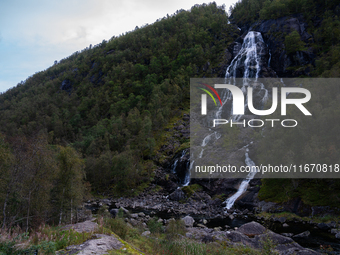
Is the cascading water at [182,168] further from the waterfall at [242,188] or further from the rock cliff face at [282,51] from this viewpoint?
the rock cliff face at [282,51]

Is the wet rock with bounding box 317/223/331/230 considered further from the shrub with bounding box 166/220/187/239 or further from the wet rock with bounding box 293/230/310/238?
the shrub with bounding box 166/220/187/239

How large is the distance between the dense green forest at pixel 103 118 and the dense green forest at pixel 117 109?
0.18 metres

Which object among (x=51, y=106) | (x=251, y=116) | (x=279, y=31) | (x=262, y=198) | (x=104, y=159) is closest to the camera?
(x=262, y=198)

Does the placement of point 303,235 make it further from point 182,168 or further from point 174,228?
point 182,168

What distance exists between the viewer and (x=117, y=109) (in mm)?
117188

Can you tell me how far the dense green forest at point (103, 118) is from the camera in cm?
2405

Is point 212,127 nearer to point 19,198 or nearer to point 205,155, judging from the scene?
point 205,155

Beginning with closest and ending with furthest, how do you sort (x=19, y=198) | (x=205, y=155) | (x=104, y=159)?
1. (x=19, y=198)
2. (x=205, y=155)
3. (x=104, y=159)

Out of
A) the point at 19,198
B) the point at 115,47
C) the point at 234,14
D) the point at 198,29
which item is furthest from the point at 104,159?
the point at 234,14

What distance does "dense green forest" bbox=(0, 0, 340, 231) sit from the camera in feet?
79.9

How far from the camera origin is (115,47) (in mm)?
186500

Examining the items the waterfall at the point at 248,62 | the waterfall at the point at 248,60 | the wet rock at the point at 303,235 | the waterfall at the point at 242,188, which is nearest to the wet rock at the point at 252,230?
the wet rock at the point at 303,235

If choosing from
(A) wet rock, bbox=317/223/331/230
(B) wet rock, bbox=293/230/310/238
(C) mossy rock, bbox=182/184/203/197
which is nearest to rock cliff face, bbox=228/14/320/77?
(C) mossy rock, bbox=182/184/203/197

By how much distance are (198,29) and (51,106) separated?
12062 cm
